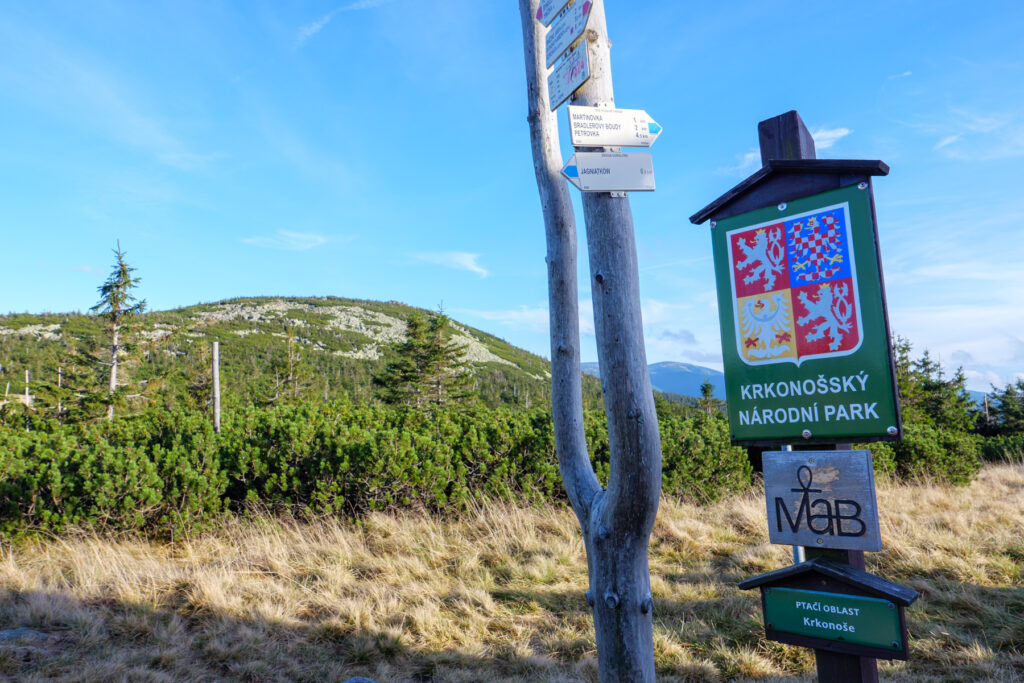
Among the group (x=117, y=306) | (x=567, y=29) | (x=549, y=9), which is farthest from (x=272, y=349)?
(x=567, y=29)

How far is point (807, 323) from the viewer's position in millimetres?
2432

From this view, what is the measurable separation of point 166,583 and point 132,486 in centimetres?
140

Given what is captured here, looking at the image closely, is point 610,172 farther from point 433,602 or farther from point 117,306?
point 117,306

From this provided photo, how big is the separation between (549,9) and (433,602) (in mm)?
4341

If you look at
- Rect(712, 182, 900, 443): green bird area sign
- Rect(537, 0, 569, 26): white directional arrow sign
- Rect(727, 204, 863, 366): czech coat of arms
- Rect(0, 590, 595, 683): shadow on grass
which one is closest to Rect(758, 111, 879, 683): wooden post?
Rect(712, 182, 900, 443): green bird area sign

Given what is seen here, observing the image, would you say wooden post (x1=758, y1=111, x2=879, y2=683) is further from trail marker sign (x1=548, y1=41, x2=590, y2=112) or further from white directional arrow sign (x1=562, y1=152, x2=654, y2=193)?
trail marker sign (x1=548, y1=41, x2=590, y2=112)

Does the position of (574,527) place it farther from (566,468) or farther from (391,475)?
(566,468)

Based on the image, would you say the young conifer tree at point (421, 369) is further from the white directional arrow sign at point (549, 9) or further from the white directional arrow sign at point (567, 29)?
the white directional arrow sign at point (567, 29)

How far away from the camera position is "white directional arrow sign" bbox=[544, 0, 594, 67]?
2.74 metres

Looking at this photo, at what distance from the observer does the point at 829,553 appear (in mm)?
2371

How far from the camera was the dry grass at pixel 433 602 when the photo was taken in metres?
3.85

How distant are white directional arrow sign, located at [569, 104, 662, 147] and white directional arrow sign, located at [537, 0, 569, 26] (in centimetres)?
73

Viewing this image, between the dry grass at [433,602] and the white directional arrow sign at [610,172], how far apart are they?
10.1 ft

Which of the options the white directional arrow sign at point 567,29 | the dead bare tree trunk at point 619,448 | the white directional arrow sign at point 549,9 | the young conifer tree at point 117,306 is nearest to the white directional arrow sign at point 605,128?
the dead bare tree trunk at point 619,448
